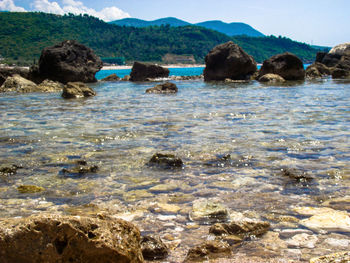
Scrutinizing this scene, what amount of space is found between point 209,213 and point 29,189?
2.68 m

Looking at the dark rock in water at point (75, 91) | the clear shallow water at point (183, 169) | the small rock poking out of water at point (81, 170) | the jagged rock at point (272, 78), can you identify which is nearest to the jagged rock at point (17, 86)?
the dark rock in water at point (75, 91)

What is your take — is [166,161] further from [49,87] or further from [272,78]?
[272,78]

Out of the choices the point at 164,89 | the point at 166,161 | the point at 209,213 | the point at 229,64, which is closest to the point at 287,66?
the point at 229,64

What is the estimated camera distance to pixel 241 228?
3.54 m

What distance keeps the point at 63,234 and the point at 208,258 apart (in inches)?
50.6

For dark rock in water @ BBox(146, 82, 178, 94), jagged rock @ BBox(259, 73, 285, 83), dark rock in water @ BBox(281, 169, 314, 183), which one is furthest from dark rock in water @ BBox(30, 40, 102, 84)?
dark rock in water @ BBox(281, 169, 314, 183)

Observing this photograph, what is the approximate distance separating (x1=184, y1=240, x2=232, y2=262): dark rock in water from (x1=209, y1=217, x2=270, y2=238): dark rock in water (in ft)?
0.85

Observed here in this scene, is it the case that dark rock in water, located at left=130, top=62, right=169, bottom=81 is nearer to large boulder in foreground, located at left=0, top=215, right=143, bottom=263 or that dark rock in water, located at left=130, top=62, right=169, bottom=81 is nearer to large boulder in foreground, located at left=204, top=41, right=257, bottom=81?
large boulder in foreground, located at left=204, top=41, right=257, bottom=81

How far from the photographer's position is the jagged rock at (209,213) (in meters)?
3.91

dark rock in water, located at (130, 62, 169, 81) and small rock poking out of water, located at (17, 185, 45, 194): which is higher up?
dark rock in water, located at (130, 62, 169, 81)

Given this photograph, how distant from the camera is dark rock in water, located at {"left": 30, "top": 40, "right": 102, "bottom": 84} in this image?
3145cm

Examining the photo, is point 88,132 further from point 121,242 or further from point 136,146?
point 121,242

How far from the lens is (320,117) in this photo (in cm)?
1081

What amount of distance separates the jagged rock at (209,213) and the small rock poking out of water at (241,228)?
0.97ft
